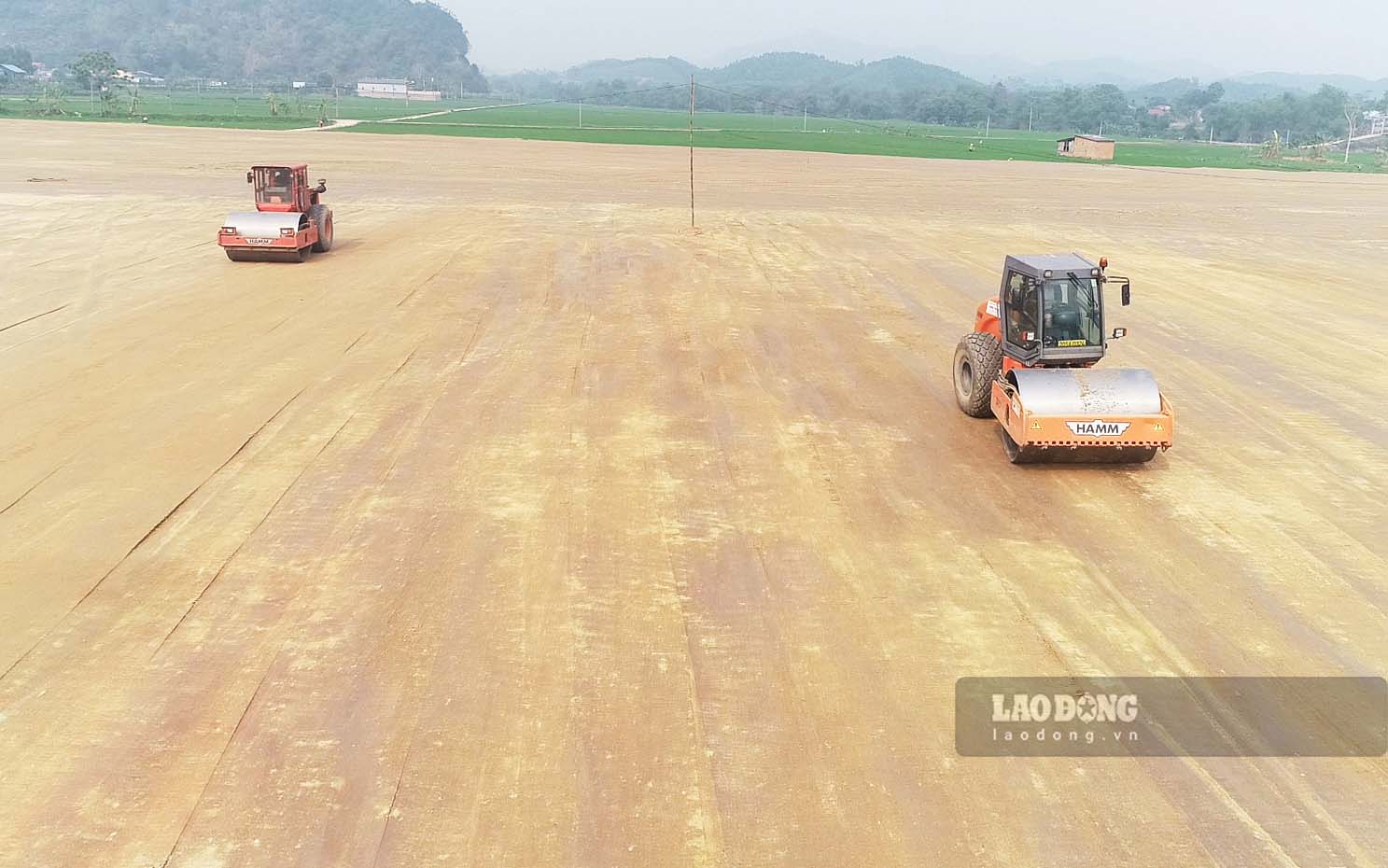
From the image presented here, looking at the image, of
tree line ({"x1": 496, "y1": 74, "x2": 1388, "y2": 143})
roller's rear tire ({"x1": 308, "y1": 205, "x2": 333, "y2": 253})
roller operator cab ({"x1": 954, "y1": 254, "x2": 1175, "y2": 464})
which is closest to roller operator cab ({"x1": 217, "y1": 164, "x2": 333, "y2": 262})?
roller's rear tire ({"x1": 308, "y1": 205, "x2": 333, "y2": 253})

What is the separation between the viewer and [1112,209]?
42.2 meters

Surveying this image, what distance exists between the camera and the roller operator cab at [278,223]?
79.3 ft

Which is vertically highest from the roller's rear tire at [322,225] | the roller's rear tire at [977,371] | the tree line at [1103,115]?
the tree line at [1103,115]

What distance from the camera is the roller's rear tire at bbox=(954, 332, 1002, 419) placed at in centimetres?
1396

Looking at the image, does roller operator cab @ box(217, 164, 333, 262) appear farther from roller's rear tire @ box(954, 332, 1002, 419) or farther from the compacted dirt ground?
roller's rear tire @ box(954, 332, 1002, 419)

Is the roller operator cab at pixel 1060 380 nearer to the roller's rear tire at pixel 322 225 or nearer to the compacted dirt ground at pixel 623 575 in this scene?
the compacted dirt ground at pixel 623 575

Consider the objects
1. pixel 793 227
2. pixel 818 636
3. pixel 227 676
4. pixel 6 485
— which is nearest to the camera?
pixel 227 676

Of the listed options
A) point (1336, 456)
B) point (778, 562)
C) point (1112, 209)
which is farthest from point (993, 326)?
point (1112, 209)

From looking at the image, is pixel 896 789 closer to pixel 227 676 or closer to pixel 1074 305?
pixel 227 676

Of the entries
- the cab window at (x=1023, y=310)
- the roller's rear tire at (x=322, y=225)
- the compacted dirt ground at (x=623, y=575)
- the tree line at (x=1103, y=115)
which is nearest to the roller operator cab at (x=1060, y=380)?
the cab window at (x=1023, y=310)

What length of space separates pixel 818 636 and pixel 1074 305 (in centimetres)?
613

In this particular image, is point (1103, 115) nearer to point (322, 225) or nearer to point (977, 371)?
point (322, 225)

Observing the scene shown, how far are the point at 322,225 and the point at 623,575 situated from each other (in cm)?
1897

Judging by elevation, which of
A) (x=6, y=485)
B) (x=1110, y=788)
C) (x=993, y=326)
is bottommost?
(x=1110, y=788)
